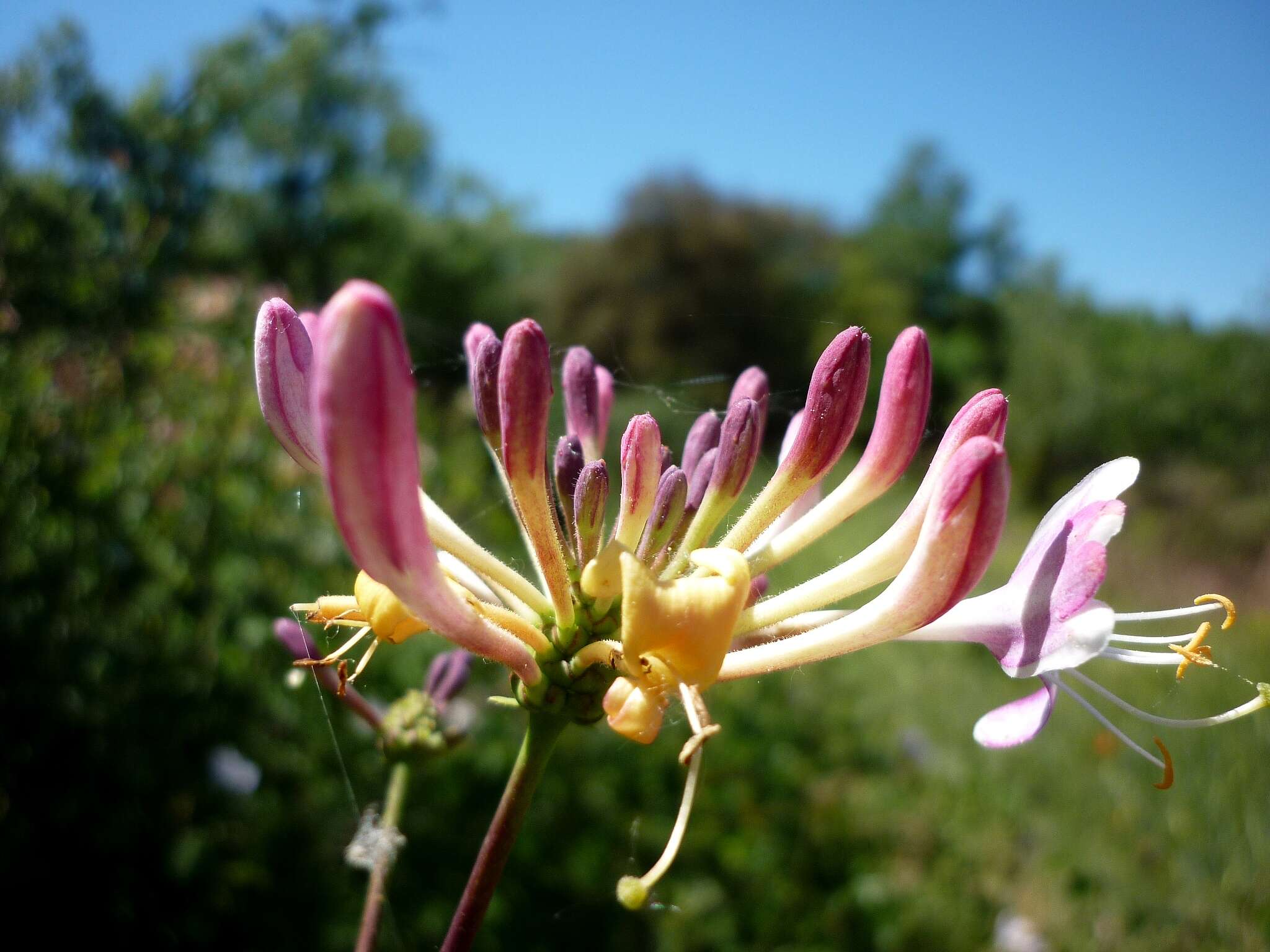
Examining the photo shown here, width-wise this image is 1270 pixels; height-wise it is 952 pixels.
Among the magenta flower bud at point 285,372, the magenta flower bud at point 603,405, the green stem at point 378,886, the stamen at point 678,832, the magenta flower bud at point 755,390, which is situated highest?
the magenta flower bud at point 285,372

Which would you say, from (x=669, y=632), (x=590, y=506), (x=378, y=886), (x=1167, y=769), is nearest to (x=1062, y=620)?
(x=1167, y=769)

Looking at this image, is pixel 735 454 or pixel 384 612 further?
pixel 735 454

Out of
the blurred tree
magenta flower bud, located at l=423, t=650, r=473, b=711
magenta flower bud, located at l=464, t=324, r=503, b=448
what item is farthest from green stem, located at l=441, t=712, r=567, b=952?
the blurred tree

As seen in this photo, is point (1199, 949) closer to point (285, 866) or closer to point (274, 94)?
point (285, 866)

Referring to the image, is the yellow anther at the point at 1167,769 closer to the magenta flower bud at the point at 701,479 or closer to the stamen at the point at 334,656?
the magenta flower bud at the point at 701,479

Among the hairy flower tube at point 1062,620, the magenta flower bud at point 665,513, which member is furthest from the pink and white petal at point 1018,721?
the magenta flower bud at point 665,513

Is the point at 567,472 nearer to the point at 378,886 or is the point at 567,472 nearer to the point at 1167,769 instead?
the point at 378,886
